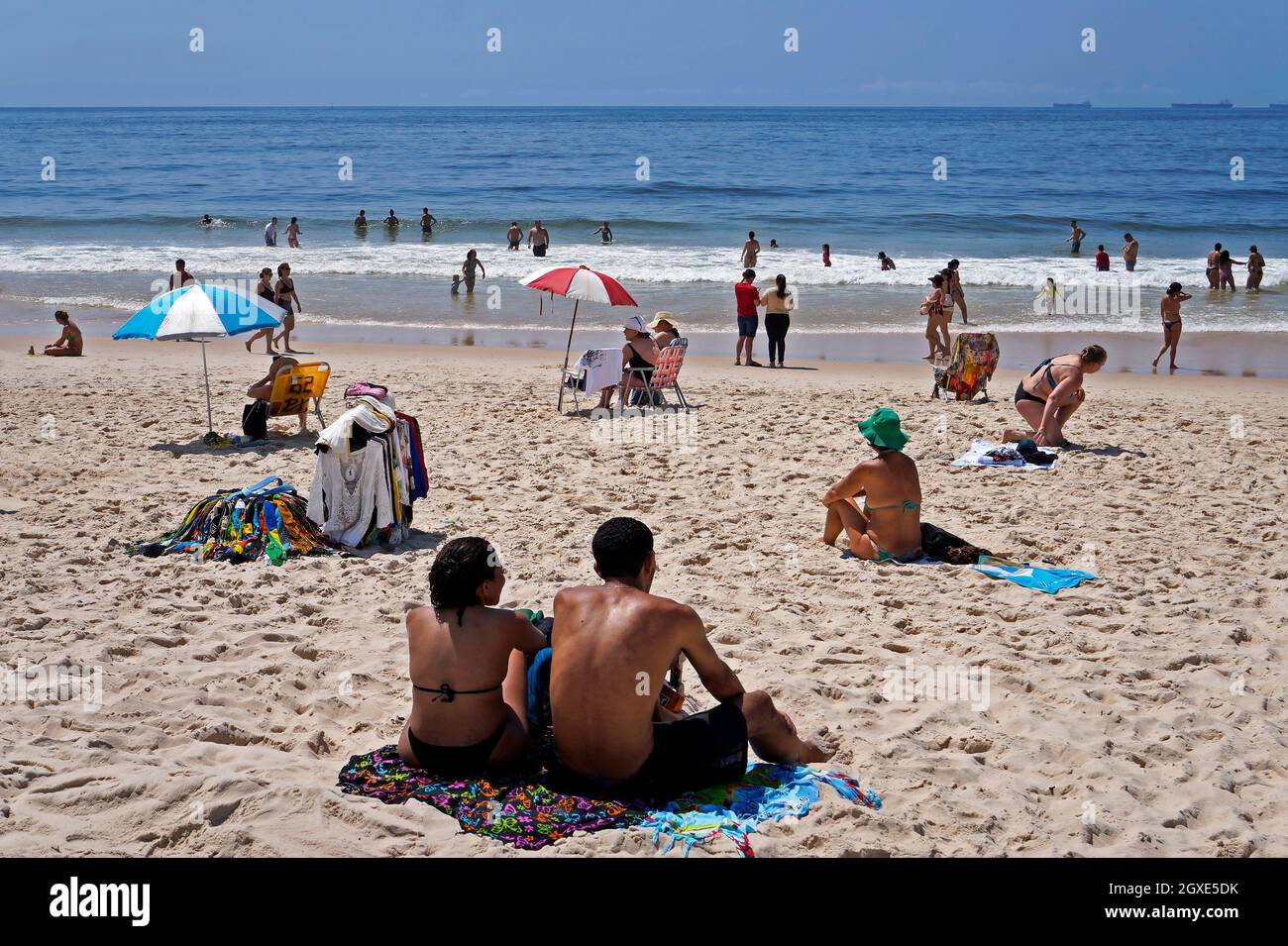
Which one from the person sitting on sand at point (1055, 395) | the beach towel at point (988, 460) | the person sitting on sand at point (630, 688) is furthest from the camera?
the person sitting on sand at point (1055, 395)

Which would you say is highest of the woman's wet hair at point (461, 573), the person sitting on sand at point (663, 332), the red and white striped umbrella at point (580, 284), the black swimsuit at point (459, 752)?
the red and white striped umbrella at point (580, 284)

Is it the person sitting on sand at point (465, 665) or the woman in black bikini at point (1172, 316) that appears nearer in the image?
the person sitting on sand at point (465, 665)

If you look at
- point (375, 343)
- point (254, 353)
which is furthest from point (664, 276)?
point (254, 353)

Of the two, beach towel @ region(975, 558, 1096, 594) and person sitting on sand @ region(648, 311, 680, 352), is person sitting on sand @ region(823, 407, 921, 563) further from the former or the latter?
person sitting on sand @ region(648, 311, 680, 352)

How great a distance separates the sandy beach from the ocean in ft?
23.0

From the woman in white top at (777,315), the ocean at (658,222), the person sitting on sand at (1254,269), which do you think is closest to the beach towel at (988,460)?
the woman in white top at (777,315)

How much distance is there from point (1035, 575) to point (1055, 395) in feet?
10.7

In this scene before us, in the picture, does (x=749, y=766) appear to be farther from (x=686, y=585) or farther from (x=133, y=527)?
(x=133, y=527)

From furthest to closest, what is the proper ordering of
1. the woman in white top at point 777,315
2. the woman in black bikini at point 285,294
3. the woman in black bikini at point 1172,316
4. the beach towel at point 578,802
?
the woman in black bikini at point 285,294 → the woman in white top at point 777,315 → the woman in black bikini at point 1172,316 → the beach towel at point 578,802

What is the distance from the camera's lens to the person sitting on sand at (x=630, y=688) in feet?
10.9

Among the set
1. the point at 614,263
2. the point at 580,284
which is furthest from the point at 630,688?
the point at 614,263

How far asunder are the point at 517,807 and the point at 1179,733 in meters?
2.45

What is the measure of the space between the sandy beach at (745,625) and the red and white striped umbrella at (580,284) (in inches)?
44.7

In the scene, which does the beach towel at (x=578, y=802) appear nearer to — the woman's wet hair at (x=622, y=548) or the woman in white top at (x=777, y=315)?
the woman's wet hair at (x=622, y=548)
